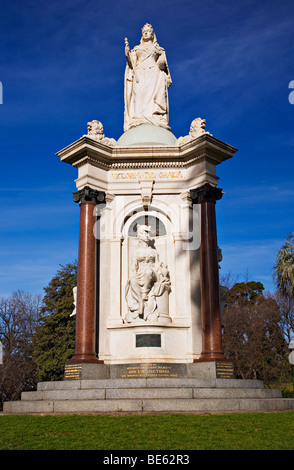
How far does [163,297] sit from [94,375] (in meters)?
3.54

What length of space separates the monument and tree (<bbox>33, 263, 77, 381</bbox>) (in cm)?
2529

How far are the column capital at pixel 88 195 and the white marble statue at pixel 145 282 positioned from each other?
1.88 meters

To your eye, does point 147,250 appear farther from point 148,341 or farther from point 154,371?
point 154,371

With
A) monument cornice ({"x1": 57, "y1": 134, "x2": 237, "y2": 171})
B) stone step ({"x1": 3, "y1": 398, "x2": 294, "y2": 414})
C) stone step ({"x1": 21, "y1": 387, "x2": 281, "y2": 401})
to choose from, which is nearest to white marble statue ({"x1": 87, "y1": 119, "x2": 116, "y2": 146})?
monument cornice ({"x1": 57, "y1": 134, "x2": 237, "y2": 171})

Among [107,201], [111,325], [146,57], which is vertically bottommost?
[111,325]

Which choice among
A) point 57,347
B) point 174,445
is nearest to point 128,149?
point 174,445

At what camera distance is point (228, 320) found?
44031 mm

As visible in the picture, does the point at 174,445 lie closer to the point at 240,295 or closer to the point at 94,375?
the point at 94,375

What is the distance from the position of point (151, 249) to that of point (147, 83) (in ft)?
25.4

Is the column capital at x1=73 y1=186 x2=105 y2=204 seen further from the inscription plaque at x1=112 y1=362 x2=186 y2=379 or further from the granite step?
the granite step

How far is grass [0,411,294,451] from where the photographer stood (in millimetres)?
8297

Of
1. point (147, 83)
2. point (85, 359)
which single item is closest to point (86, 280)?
point (85, 359)

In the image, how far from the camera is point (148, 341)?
53.3ft
